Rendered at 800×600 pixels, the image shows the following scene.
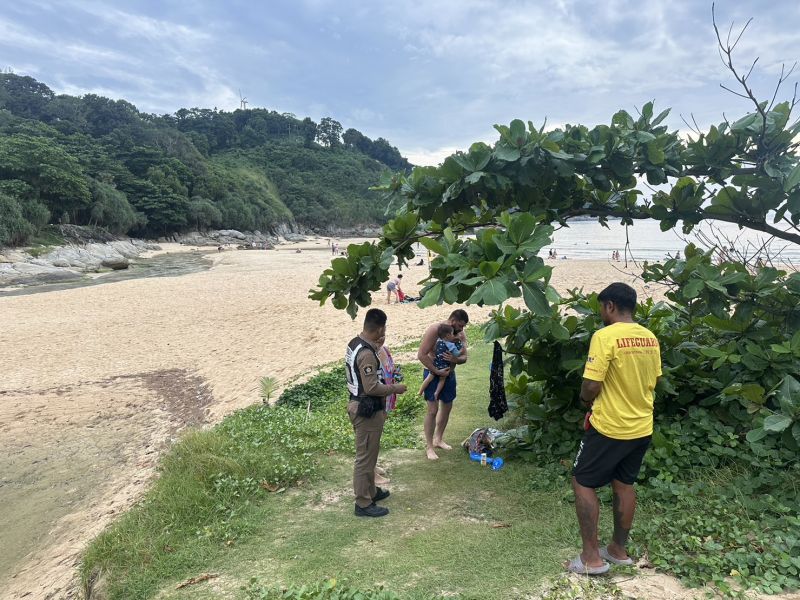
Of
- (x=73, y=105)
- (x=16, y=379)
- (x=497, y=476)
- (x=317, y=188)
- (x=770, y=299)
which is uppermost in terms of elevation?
(x=73, y=105)

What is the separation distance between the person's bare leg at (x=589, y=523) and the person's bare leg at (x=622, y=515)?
0.45 ft

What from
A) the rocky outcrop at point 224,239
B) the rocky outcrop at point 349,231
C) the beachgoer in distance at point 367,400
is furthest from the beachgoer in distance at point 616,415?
the rocky outcrop at point 349,231

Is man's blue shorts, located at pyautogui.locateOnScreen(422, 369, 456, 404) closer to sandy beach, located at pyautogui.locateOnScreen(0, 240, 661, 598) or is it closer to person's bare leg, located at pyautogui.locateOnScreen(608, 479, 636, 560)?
person's bare leg, located at pyautogui.locateOnScreen(608, 479, 636, 560)

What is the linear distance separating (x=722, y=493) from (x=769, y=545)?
56cm

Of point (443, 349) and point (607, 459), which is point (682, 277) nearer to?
point (607, 459)

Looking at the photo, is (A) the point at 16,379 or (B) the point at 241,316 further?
(B) the point at 241,316

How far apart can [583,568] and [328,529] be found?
1.86 metres

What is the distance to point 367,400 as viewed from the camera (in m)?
3.88

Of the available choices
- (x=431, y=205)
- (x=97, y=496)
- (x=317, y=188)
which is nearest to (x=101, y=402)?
(x=97, y=496)

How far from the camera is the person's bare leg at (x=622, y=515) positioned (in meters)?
2.93

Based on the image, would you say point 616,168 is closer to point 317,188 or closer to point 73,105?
point 73,105

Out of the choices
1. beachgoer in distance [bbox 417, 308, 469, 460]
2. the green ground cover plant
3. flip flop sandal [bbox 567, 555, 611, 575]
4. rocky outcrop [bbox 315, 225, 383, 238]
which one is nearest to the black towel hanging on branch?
beachgoer in distance [bbox 417, 308, 469, 460]

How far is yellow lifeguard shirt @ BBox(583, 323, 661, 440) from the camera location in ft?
9.11

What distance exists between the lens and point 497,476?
451 centimetres
